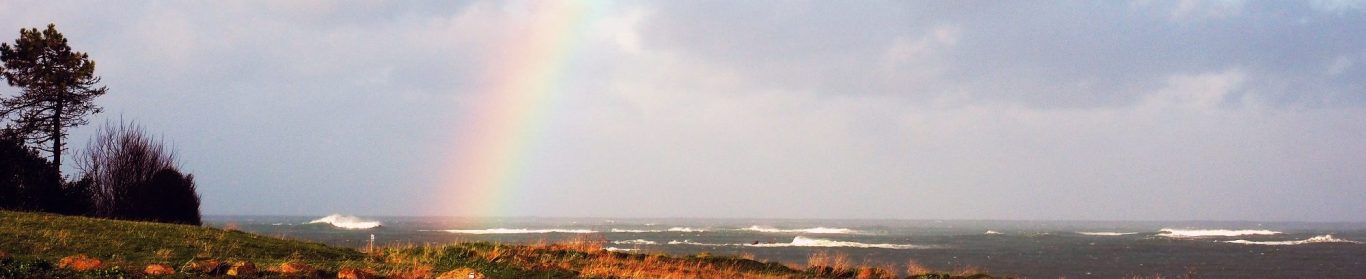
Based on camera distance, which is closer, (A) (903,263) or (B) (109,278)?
(B) (109,278)

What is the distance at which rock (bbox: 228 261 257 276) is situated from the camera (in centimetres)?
1430

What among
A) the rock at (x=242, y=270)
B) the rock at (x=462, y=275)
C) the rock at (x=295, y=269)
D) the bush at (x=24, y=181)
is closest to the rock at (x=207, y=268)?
the rock at (x=242, y=270)

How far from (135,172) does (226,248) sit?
20123mm

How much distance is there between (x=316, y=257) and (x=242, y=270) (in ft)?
21.1

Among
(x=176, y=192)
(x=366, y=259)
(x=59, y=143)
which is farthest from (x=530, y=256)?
(x=59, y=143)

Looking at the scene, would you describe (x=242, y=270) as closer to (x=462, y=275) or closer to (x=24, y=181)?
(x=462, y=275)

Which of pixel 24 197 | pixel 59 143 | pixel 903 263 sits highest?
pixel 59 143

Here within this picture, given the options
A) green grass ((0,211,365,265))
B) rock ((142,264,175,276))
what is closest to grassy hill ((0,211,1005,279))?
green grass ((0,211,365,265))

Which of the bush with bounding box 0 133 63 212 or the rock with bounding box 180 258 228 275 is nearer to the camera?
the rock with bounding box 180 258 228 275

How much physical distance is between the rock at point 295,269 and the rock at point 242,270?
0.46 meters

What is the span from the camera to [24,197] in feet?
107

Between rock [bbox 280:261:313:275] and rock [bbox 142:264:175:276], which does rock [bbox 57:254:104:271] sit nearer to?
rock [bbox 142:264:175:276]

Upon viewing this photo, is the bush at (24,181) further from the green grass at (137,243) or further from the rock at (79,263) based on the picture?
the rock at (79,263)

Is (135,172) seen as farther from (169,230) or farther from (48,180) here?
(169,230)
